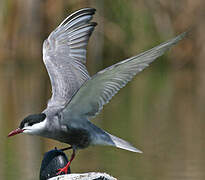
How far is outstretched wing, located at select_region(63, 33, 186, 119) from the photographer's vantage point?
475 cm

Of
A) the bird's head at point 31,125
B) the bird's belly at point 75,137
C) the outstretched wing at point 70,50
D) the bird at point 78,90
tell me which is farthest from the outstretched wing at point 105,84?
the outstretched wing at point 70,50

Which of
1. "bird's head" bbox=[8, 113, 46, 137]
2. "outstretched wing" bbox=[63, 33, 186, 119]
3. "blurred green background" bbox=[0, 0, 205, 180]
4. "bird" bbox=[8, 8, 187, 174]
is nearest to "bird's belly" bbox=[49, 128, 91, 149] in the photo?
"bird" bbox=[8, 8, 187, 174]

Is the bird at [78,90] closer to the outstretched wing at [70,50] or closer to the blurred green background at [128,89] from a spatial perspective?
the outstretched wing at [70,50]

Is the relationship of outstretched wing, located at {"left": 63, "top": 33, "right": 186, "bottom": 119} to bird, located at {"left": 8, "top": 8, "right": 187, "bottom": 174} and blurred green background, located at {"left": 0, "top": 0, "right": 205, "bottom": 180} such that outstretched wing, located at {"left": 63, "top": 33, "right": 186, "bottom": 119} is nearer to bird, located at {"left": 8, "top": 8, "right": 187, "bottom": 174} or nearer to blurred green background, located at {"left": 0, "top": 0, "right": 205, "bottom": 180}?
bird, located at {"left": 8, "top": 8, "right": 187, "bottom": 174}

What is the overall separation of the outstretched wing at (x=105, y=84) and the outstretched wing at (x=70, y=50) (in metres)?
0.49

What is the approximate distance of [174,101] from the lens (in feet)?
39.3

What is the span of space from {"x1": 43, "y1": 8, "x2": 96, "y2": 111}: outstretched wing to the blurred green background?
43.0 inches

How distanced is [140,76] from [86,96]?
1130 centimetres

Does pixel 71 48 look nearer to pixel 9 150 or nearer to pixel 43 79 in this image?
pixel 9 150

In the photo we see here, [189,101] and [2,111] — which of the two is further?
[189,101]

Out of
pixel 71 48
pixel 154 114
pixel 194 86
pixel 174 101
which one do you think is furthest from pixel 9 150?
pixel 194 86

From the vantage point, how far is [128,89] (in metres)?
14.2

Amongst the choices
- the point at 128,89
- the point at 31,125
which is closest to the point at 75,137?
the point at 31,125

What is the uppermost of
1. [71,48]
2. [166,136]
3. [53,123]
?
[71,48]
